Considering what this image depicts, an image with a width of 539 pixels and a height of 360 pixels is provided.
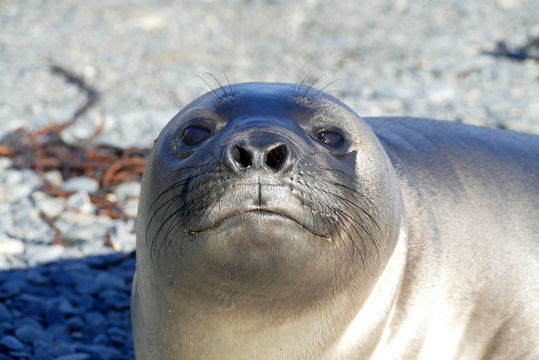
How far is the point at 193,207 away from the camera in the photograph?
2.84 meters

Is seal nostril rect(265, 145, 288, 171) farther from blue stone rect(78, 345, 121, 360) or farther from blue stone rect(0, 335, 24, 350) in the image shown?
blue stone rect(0, 335, 24, 350)

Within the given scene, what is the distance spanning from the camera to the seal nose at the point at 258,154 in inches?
106

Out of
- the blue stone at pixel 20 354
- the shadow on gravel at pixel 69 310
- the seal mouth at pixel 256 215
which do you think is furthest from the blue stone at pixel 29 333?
the seal mouth at pixel 256 215

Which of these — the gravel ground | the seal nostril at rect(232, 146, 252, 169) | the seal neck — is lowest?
the gravel ground

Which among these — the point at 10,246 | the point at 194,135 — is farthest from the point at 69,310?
the point at 194,135

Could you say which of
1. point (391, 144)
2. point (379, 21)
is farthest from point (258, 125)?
point (379, 21)

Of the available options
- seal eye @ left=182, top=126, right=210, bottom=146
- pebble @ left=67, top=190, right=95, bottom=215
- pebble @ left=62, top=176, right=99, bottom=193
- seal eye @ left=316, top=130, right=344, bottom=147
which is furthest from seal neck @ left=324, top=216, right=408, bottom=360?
pebble @ left=62, top=176, right=99, bottom=193

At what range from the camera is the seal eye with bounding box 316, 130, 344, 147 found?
3199mm

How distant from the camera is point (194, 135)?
10.5 feet

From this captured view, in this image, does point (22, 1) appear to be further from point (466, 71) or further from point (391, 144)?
point (391, 144)

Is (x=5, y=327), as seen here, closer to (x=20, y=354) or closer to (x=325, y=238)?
(x=20, y=354)

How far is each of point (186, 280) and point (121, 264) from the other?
7.51ft

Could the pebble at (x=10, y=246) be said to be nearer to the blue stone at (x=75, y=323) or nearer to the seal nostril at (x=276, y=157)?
the blue stone at (x=75, y=323)

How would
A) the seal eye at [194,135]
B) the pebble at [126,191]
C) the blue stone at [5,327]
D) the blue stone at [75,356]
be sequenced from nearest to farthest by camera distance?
Answer: the seal eye at [194,135]
the blue stone at [75,356]
the blue stone at [5,327]
the pebble at [126,191]
